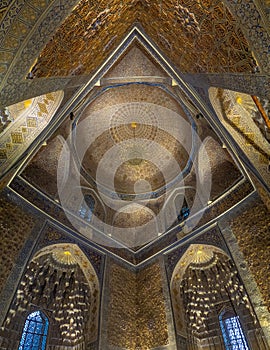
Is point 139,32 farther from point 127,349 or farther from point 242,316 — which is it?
point 127,349

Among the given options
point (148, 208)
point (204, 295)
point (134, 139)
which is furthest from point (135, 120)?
point (204, 295)

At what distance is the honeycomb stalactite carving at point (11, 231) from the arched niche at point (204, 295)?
379 cm

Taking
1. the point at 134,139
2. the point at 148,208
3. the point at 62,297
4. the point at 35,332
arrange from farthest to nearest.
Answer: the point at 134,139 < the point at 148,208 < the point at 62,297 < the point at 35,332

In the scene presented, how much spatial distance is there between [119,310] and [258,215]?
4.00 meters

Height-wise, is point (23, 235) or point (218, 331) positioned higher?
point (23, 235)

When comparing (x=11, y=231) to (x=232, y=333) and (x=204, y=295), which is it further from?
(x=232, y=333)

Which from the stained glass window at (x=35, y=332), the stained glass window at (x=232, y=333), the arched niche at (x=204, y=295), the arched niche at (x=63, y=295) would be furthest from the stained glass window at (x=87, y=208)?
the stained glass window at (x=232, y=333)

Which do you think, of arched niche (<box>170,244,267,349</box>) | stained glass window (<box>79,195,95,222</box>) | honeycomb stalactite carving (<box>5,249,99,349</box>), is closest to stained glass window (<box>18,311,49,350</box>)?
honeycomb stalactite carving (<box>5,249,99,349</box>)

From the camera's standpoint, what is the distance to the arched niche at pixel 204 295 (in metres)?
5.83

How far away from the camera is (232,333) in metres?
6.00

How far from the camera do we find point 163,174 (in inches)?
381

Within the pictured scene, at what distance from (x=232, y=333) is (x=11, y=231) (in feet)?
18.4

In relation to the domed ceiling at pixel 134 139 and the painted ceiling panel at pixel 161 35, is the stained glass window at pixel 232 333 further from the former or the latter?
the painted ceiling panel at pixel 161 35

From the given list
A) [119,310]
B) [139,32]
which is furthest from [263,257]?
[139,32]
